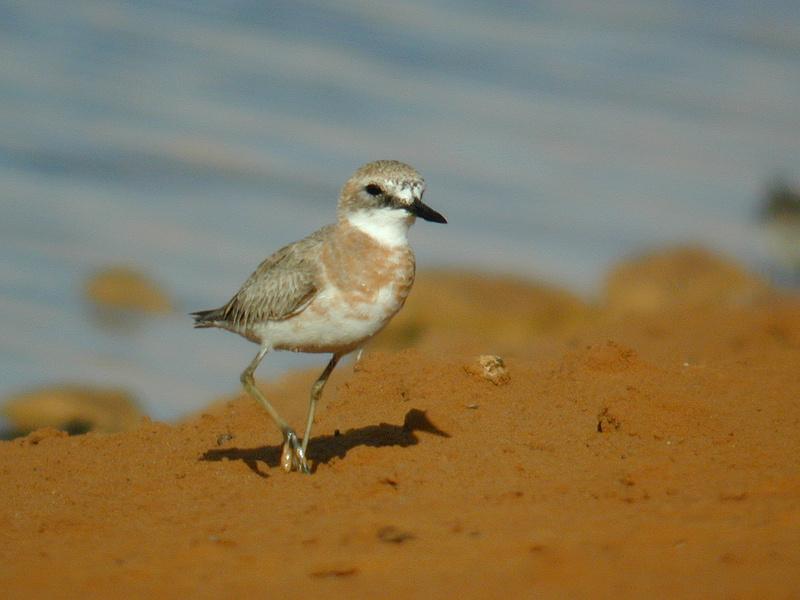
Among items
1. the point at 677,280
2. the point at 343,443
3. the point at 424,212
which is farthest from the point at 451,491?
the point at 677,280

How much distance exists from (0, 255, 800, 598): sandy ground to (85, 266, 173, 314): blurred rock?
21.6 feet

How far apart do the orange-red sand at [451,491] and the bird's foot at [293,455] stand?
135 mm

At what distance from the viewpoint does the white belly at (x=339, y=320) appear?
768cm

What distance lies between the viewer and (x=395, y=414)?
9008mm

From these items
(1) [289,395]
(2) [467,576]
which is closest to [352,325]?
(2) [467,576]

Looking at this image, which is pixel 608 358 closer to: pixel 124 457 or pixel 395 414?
pixel 395 414

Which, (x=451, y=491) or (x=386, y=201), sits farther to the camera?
(x=386, y=201)

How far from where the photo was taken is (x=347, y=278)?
25.3 feet

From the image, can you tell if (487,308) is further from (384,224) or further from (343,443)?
(384,224)

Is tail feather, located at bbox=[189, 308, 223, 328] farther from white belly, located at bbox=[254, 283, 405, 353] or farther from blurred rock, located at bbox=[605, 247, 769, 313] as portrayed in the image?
blurred rock, located at bbox=[605, 247, 769, 313]

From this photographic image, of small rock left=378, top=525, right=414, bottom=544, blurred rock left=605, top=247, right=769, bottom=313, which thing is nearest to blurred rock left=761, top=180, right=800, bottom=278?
blurred rock left=605, top=247, right=769, bottom=313

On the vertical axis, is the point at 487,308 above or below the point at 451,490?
above

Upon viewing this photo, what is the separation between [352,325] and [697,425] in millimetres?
2317

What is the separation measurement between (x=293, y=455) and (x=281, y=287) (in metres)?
1.06
